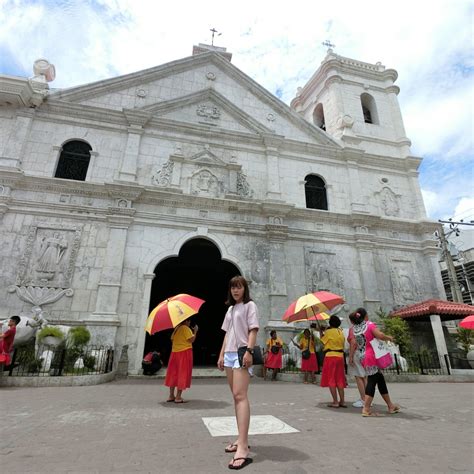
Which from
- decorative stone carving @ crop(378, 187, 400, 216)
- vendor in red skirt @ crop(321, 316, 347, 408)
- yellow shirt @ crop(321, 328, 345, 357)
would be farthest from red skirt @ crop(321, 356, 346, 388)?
decorative stone carving @ crop(378, 187, 400, 216)

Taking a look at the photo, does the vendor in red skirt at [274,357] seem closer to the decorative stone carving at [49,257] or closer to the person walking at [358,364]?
the person walking at [358,364]

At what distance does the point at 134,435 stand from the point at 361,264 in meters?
12.9

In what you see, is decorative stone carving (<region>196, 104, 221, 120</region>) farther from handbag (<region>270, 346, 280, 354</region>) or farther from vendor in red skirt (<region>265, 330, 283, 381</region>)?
handbag (<region>270, 346, 280, 354</region>)

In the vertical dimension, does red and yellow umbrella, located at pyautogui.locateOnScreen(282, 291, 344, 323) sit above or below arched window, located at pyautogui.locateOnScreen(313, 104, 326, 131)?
below

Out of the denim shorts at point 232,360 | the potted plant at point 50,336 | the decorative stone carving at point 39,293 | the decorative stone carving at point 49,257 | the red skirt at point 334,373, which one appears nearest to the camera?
the denim shorts at point 232,360

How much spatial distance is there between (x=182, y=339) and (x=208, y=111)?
1287 cm

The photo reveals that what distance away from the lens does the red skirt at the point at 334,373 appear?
5.75 meters

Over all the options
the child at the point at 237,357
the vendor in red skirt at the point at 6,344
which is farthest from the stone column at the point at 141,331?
the child at the point at 237,357

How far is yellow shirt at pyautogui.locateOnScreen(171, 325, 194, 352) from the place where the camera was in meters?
6.30

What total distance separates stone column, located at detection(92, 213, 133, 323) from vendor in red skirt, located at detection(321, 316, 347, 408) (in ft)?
25.4

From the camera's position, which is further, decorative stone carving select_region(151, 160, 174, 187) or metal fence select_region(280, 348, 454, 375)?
decorative stone carving select_region(151, 160, 174, 187)

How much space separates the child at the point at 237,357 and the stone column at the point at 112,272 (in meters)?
8.64

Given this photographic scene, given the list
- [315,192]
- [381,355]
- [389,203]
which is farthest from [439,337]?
[381,355]

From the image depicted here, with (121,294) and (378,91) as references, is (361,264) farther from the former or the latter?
(378,91)
